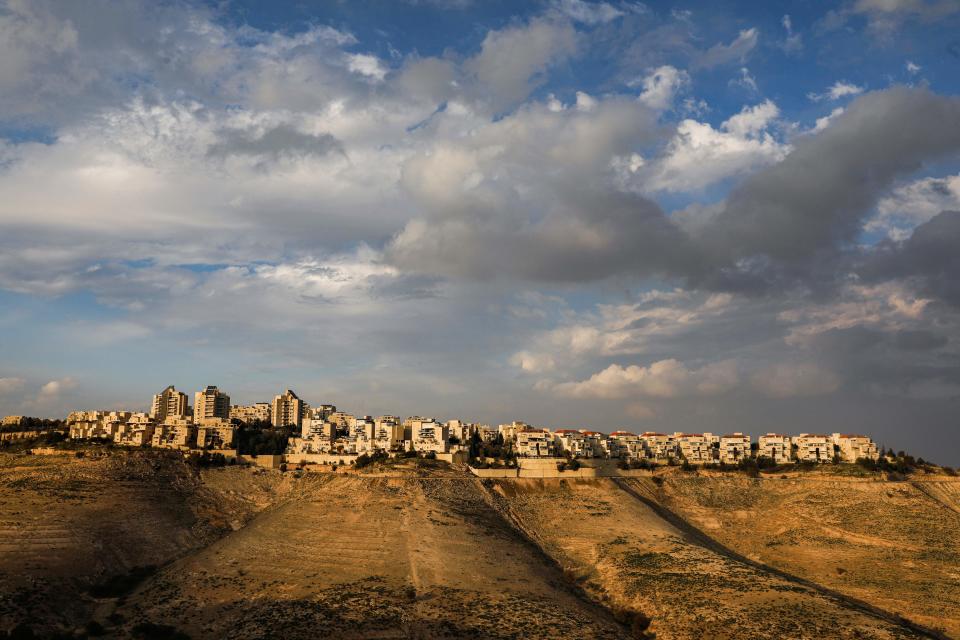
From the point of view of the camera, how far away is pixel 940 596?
237ft

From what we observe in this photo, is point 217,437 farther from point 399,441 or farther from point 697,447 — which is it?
point 697,447

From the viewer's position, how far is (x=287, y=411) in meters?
178

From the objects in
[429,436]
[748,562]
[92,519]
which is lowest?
[748,562]

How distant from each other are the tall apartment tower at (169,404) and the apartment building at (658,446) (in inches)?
4219

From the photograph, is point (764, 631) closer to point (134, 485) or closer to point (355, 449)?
point (134, 485)

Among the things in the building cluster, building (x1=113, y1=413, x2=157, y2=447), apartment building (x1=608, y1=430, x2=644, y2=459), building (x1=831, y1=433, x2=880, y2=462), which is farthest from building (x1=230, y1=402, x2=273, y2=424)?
building (x1=831, y1=433, x2=880, y2=462)

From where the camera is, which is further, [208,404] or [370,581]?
[208,404]

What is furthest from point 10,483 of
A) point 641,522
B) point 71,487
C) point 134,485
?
point 641,522

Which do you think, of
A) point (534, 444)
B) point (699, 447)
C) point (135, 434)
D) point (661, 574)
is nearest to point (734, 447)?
point (699, 447)

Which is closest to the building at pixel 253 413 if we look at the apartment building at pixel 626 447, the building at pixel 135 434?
the building at pixel 135 434

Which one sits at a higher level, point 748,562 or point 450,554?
point 450,554

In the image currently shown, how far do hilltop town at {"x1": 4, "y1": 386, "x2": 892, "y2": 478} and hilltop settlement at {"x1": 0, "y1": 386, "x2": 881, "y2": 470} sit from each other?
212 millimetres

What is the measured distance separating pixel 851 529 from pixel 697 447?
199 ft

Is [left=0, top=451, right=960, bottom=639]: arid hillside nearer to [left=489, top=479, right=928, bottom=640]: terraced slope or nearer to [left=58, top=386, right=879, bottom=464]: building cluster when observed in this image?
[left=489, top=479, right=928, bottom=640]: terraced slope
